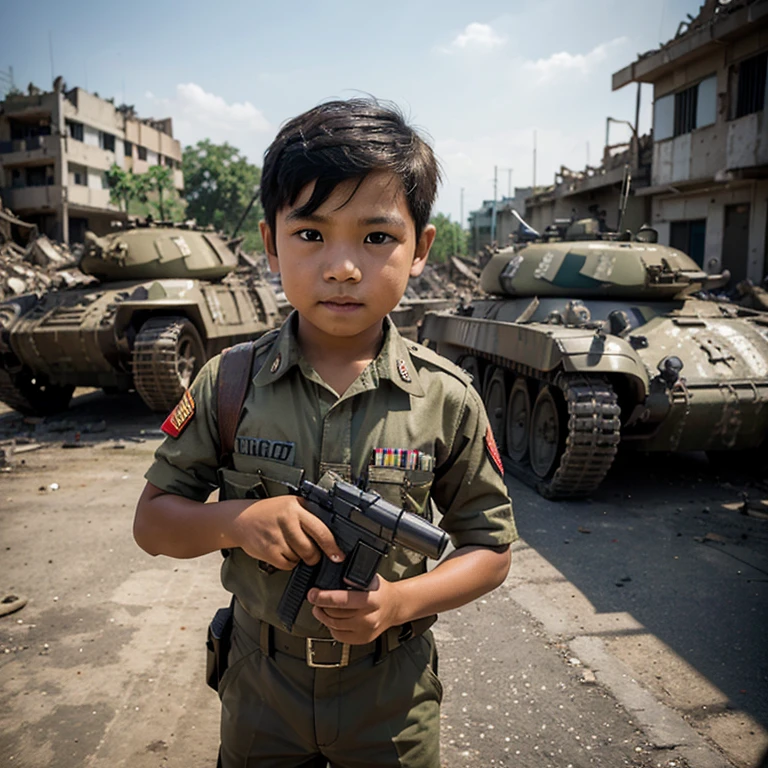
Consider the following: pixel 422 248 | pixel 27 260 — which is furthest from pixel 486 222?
pixel 422 248

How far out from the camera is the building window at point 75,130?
1362 inches

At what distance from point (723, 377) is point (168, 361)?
5892 mm

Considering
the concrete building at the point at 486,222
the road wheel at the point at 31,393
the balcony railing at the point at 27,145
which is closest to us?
the road wheel at the point at 31,393

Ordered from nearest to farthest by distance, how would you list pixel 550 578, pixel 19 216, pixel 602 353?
pixel 550 578 → pixel 602 353 → pixel 19 216

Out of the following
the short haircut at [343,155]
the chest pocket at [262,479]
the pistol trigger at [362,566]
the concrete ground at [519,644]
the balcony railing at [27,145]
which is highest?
the balcony railing at [27,145]

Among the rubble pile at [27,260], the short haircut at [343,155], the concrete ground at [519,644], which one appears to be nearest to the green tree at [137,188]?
the rubble pile at [27,260]

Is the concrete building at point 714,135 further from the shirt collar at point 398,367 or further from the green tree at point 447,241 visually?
the green tree at point 447,241

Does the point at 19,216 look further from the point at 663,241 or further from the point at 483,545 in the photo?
the point at 483,545

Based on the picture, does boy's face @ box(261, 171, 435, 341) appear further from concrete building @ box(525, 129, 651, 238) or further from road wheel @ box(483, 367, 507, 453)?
concrete building @ box(525, 129, 651, 238)

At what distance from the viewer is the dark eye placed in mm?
1461

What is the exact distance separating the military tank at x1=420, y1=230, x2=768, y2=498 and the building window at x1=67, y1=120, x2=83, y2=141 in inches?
1274

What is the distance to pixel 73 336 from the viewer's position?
9.02 metres

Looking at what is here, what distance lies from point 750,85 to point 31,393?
15965 mm

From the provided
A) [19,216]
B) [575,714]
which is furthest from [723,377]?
[19,216]
